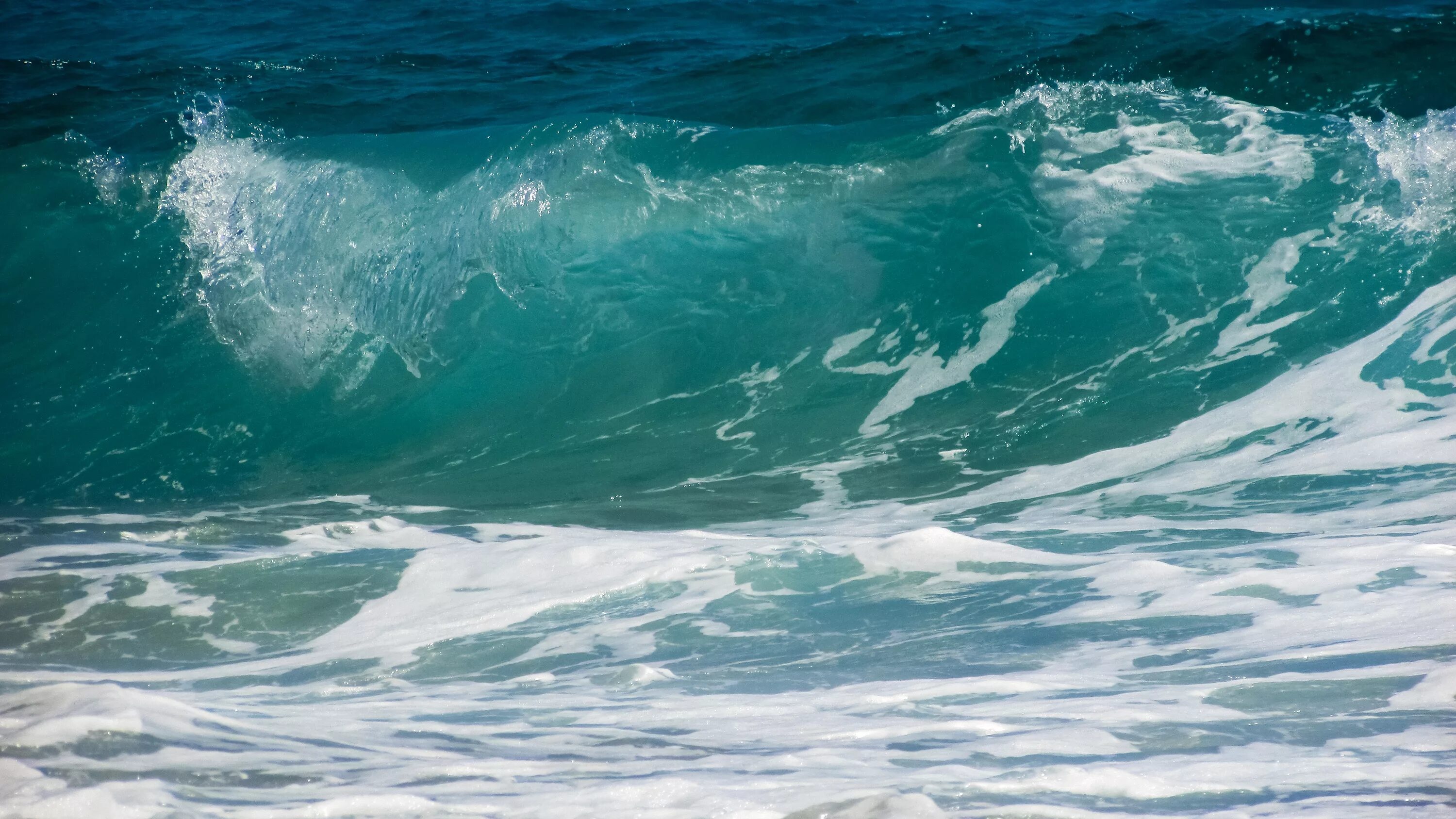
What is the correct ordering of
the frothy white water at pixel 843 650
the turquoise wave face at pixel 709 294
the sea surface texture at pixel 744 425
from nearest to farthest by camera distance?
the frothy white water at pixel 843 650 → the sea surface texture at pixel 744 425 → the turquoise wave face at pixel 709 294

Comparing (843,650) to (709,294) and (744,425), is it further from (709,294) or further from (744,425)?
(709,294)

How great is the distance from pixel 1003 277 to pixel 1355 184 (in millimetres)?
2731

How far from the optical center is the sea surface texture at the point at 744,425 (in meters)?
3.12

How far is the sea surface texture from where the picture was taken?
10.2 feet

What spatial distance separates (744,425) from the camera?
A: 7.12 m

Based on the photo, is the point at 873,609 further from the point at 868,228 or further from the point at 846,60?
the point at 846,60

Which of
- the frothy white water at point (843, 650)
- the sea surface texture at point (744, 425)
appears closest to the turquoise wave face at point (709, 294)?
the sea surface texture at point (744, 425)

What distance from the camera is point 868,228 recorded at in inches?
319

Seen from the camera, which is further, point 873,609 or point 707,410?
point 707,410

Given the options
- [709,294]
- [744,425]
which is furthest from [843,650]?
[709,294]

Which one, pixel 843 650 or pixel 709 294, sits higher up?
pixel 709 294

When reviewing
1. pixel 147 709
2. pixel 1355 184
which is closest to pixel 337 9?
pixel 1355 184

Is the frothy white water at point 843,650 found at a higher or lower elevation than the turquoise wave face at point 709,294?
lower

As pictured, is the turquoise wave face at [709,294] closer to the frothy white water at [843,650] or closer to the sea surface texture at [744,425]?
the sea surface texture at [744,425]
